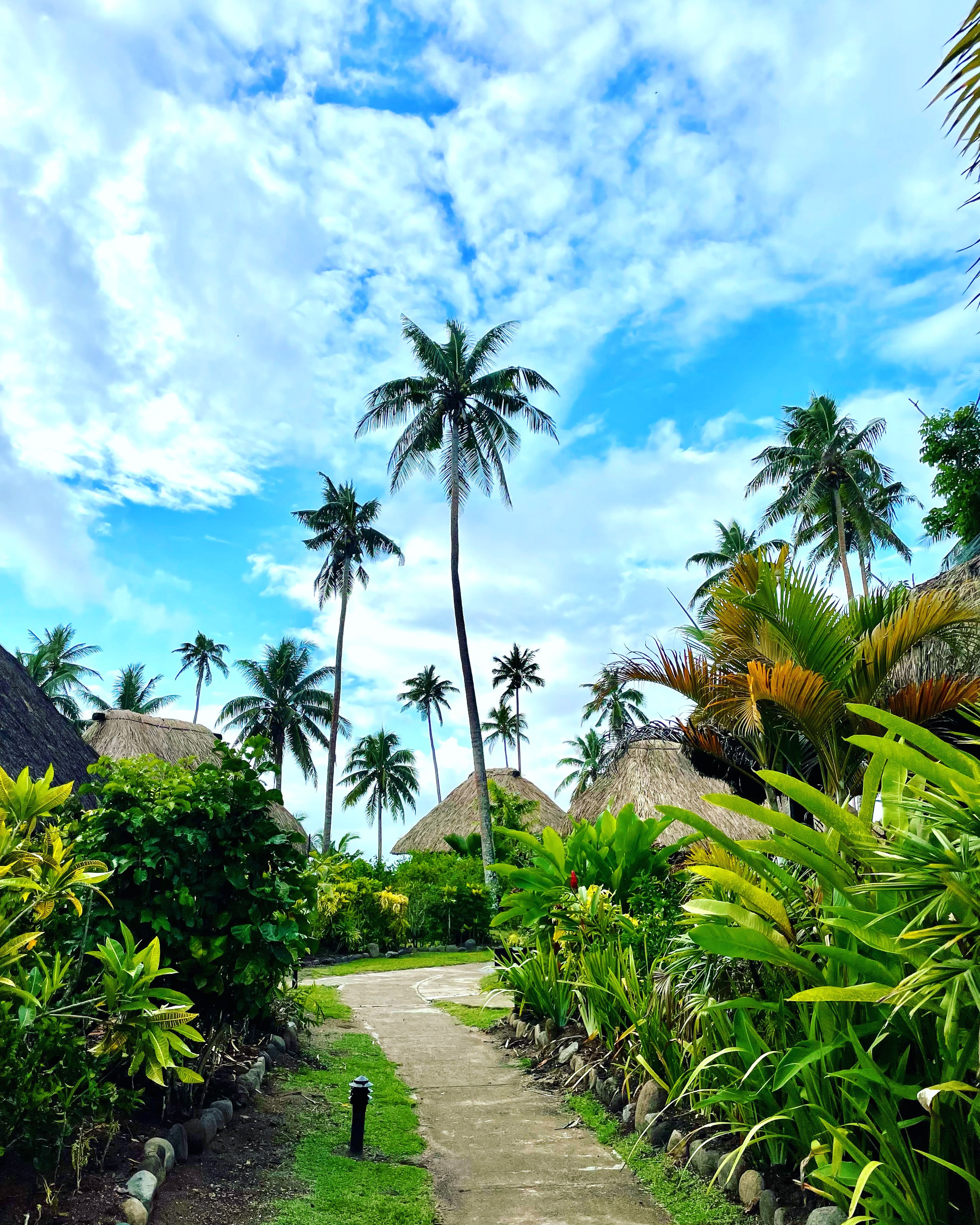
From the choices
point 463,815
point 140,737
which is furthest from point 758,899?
point 463,815

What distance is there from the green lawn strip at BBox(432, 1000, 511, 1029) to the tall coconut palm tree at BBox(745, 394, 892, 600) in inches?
870

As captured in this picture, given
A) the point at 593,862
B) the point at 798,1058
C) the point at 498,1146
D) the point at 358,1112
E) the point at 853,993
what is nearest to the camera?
the point at 853,993

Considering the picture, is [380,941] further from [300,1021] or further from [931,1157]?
[931,1157]

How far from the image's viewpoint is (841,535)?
26422mm

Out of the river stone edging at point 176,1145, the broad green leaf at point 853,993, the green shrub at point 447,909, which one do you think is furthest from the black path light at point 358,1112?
the green shrub at point 447,909

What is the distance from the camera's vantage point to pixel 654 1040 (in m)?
4.02

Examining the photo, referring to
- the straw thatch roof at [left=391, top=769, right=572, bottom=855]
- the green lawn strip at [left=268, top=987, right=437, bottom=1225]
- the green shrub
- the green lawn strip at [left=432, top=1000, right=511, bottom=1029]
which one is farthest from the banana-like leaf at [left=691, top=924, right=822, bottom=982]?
the straw thatch roof at [left=391, top=769, right=572, bottom=855]

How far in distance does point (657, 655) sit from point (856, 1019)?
13.6 ft

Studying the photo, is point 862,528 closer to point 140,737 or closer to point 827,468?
point 827,468

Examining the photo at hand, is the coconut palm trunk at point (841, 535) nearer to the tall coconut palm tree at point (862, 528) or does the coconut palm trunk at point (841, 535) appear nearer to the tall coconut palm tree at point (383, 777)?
the tall coconut palm tree at point (862, 528)

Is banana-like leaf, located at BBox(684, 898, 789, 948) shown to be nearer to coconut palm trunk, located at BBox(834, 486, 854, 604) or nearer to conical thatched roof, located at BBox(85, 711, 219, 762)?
conical thatched roof, located at BBox(85, 711, 219, 762)

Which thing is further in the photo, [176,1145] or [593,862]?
[593,862]

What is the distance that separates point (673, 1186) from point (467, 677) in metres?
14.9

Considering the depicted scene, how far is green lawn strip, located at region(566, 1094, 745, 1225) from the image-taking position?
10.1ft
